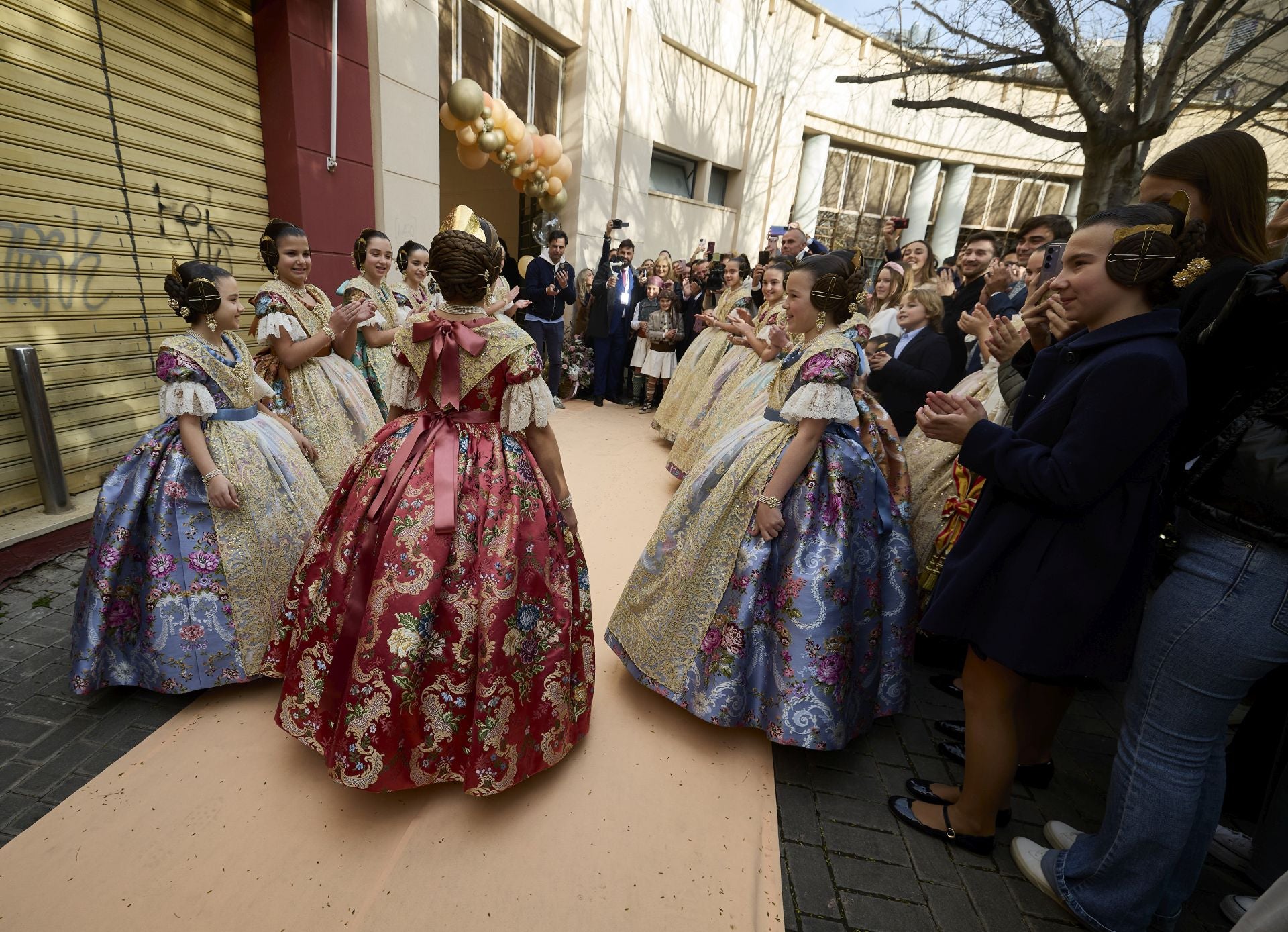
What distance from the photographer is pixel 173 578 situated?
2242 mm

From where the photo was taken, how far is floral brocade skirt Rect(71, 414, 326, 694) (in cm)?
222

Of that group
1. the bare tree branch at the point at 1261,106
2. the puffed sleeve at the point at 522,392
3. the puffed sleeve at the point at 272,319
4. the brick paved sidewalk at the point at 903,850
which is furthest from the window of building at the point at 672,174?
the brick paved sidewalk at the point at 903,850

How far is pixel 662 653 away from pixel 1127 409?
5.76 feet

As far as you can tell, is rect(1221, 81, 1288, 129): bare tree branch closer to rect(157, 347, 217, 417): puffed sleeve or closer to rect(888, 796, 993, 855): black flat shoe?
rect(888, 796, 993, 855): black flat shoe

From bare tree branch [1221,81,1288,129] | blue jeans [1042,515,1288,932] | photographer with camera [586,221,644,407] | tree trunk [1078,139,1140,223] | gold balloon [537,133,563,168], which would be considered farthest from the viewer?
photographer with camera [586,221,644,407]

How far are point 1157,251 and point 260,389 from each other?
318 centimetres

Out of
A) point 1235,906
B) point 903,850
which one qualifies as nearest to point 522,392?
point 903,850

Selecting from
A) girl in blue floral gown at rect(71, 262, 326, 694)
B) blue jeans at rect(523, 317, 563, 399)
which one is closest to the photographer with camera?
blue jeans at rect(523, 317, 563, 399)

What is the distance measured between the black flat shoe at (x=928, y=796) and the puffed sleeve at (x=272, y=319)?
3.54m

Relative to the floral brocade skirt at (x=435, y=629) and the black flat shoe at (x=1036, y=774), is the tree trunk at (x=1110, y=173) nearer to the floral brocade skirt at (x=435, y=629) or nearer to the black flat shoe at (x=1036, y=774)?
the black flat shoe at (x=1036, y=774)

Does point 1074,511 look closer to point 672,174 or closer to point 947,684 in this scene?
point 947,684

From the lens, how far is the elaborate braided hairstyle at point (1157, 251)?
1.42 meters

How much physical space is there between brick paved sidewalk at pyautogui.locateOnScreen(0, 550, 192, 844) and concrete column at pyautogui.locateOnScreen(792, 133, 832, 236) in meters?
14.6

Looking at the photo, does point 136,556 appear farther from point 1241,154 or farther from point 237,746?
point 1241,154
